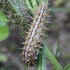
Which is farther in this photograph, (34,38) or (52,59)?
(52,59)

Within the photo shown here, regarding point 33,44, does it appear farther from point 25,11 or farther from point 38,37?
point 25,11

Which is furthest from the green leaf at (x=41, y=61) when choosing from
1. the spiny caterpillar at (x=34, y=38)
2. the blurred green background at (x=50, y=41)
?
the blurred green background at (x=50, y=41)

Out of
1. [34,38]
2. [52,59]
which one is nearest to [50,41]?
[52,59]

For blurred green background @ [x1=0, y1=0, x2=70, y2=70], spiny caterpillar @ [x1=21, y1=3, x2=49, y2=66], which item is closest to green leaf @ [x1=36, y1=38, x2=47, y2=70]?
spiny caterpillar @ [x1=21, y1=3, x2=49, y2=66]

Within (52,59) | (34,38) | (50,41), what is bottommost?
(50,41)

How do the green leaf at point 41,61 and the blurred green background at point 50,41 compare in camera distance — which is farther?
the blurred green background at point 50,41

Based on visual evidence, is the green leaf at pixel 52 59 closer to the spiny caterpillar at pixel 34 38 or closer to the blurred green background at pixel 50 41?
the spiny caterpillar at pixel 34 38

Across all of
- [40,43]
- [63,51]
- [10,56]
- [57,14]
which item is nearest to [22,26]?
[40,43]

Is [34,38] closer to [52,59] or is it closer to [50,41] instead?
[52,59]
